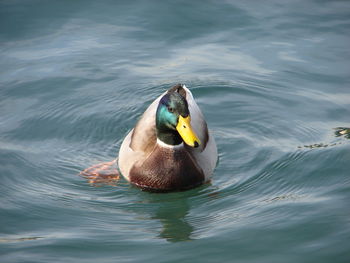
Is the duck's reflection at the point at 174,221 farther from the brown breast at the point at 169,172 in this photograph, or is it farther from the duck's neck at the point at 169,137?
→ the duck's neck at the point at 169,137

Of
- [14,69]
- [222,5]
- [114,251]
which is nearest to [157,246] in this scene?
[114,251]

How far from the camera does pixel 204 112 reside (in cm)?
939

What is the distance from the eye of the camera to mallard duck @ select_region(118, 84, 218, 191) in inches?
280

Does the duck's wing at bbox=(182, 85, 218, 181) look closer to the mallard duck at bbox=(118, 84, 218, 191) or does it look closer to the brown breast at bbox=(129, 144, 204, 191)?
the mallard duck at bbox=(118, 84, 218, 191)

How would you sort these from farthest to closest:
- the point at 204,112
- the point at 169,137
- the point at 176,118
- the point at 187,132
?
1. the point at 204,112
2. the point at 169,137
3. the point at 176,118
4. the point at 187,132

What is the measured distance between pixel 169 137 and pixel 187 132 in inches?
23.0

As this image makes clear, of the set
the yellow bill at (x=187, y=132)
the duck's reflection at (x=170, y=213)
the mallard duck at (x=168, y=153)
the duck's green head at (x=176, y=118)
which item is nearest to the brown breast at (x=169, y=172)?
the mallard duck at (x=168, y=153)

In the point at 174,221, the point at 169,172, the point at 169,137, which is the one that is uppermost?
the point at 169,137

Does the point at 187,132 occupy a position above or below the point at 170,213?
above

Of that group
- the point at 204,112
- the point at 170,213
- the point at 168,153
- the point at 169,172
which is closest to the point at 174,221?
the point at 170,213

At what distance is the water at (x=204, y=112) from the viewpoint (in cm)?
629

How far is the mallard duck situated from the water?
17cm

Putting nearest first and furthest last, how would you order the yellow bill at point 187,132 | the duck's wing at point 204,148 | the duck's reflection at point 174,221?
the duck's reflection at point 174,221 < the yellow bill at point 187,132 < the duck's wing at point 204,148

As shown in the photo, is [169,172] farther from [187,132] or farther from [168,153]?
[187,132]
